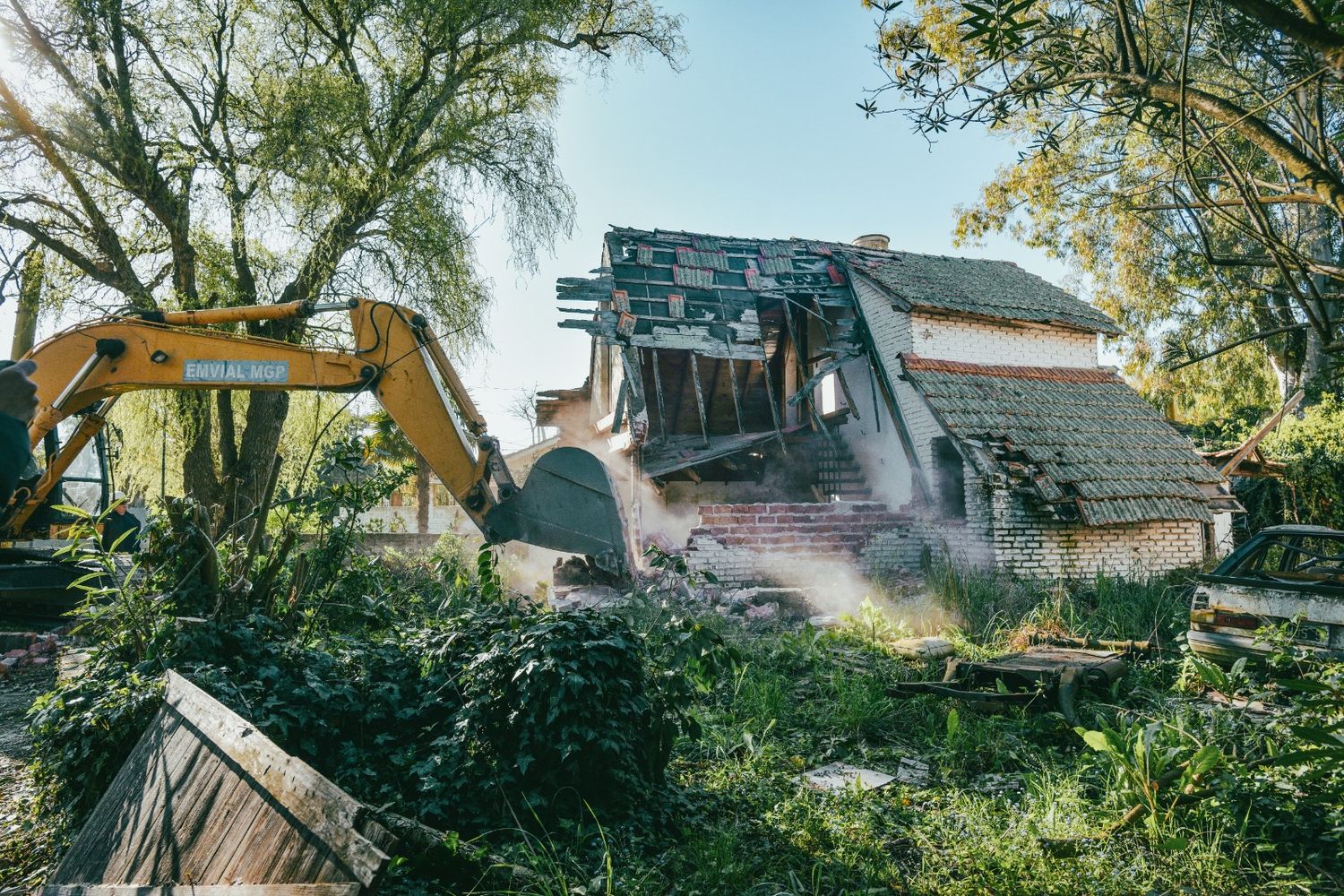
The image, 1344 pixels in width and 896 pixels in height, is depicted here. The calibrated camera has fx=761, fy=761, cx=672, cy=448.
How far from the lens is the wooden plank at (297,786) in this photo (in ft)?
7.21

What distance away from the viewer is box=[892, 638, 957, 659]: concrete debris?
7.18 m

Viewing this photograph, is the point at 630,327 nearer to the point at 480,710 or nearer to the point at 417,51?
the point at 417,51

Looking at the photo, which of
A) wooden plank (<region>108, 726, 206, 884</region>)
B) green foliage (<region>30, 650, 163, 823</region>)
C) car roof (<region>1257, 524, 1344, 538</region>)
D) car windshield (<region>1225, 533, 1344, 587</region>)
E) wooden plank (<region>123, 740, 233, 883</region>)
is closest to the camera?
wooden plank (<region>123, 740, 233, 883</region>)

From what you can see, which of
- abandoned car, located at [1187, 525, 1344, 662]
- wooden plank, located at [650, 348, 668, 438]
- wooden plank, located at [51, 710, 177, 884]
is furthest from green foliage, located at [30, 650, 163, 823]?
wooden plank, located at [650, 348, 668, 438]

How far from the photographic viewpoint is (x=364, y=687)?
4223mm

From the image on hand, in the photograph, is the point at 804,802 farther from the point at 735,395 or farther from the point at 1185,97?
the point at 735,395

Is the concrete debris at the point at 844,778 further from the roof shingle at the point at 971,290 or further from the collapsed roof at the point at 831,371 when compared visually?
the roof shingle at the point at 971,290

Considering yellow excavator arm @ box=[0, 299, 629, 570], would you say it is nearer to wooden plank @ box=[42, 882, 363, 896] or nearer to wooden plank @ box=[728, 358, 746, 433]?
wooden plank @ box=[42, 882, 363, 896]

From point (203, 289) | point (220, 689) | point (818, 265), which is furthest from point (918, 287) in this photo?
point (220, 689)

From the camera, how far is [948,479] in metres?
12.0

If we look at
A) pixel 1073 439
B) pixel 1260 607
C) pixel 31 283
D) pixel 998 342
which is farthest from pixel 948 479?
pixel 31 283

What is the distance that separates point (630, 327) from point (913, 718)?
8.61 meters

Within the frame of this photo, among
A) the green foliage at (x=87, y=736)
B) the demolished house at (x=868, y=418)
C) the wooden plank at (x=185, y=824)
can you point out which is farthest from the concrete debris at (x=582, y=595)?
the wooden plank at (x=185, y=824)

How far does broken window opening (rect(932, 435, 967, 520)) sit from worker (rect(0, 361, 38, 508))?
10952 mm
